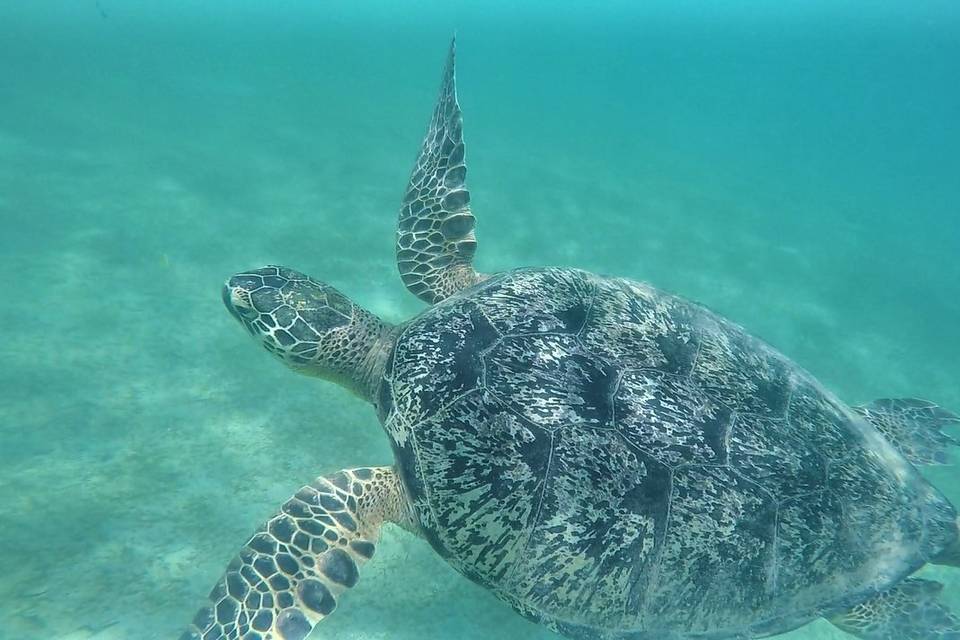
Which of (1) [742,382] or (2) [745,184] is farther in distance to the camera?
(2) [745,184]

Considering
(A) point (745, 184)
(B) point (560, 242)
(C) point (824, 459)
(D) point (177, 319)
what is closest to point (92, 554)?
(D) point (177, 319)

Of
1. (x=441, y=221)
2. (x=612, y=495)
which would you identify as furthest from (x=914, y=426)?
(x=441, y=221)

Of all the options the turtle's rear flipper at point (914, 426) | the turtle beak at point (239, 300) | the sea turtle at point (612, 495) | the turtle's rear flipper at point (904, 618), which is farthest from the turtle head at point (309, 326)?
the turtle's rear flipper at point (914, 426)

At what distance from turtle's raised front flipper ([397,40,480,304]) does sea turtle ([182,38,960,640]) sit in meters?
1.52

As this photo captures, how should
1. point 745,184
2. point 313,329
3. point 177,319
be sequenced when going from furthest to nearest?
point 745,184
point 177,319
point 313,329

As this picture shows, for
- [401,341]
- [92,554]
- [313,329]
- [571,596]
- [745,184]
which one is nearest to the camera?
[571,596]

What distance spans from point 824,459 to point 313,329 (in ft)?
11.6

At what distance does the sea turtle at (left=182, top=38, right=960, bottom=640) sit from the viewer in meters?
2.84

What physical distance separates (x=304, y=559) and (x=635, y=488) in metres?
2.04

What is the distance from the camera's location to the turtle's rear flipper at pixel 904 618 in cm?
342

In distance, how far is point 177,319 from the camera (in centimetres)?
554

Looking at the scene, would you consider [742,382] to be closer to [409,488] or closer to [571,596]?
[571,596]

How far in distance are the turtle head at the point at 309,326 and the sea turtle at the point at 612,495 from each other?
2.03ft

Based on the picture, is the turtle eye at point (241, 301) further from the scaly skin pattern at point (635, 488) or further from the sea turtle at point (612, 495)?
the scaly skin pattern at point (635, 488)
